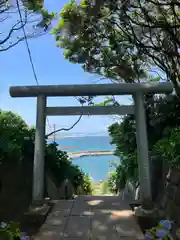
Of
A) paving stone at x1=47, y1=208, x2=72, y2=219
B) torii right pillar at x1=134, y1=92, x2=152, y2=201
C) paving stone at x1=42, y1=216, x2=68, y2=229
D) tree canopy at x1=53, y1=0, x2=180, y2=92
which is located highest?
tree canopy at x1=53, y1=0, x2=180, y2=92

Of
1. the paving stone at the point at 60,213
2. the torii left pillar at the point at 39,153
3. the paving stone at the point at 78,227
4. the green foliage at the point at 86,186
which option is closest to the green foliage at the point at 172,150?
the paving stone at the point at 78,227

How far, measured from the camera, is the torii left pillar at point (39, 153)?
3643mm

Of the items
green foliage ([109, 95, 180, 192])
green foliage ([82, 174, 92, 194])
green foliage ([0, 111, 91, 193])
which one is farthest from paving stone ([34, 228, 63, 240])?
green foliage ([82, 174, 92, 194])

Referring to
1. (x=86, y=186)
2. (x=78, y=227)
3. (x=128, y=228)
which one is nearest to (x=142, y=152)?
(x=128, y=228)

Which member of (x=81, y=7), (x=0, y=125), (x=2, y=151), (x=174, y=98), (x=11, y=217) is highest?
(x=81, y=7)

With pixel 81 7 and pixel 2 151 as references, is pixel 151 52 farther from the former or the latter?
pixel 2 151

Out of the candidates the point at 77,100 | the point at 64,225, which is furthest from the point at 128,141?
the point at 64,225

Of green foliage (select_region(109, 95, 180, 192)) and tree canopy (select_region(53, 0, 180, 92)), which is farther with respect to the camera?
tree canopy (select_region(53, 0, 180, 92))

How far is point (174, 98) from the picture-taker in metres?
5.45

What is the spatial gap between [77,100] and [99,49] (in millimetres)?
3140

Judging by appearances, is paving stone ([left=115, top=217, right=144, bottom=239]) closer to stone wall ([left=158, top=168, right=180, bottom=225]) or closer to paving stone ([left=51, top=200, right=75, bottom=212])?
stone wall ([left=158, top=168, right=180, bottom=225])

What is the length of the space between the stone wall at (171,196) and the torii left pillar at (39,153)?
190cm

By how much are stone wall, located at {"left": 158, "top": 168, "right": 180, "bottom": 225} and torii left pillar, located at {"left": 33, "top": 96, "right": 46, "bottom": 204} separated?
1903 millimetres

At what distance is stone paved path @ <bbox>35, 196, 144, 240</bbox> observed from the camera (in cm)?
273
